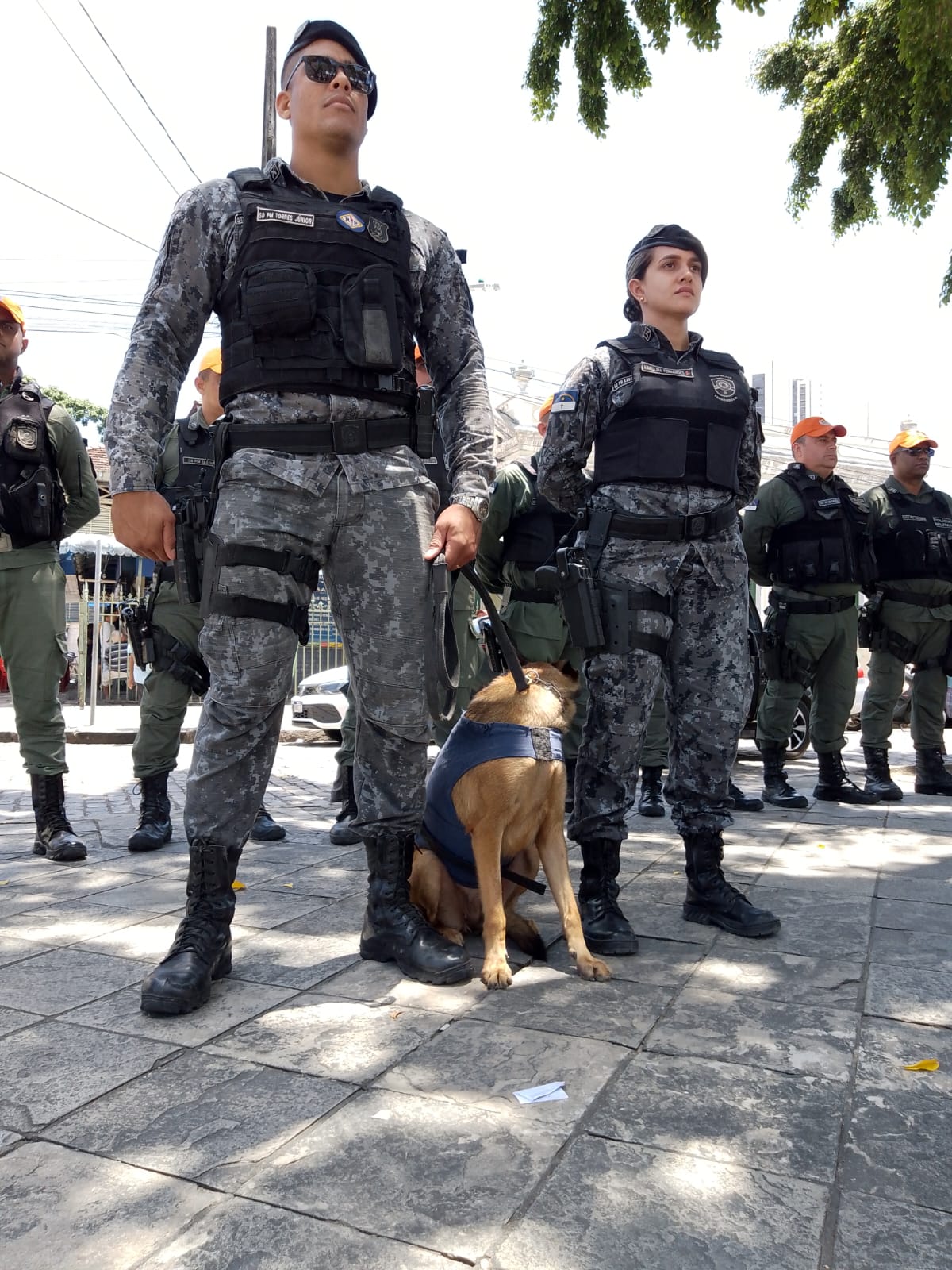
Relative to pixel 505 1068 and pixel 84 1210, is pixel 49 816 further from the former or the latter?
pixel 84 1210

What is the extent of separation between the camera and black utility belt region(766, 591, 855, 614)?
674 centimetres

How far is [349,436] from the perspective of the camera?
9.57ft

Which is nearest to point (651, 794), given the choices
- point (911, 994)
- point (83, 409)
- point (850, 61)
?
point (911, 994)

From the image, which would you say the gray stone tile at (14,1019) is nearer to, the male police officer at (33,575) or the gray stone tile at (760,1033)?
the gray stone tile at (760,1033)

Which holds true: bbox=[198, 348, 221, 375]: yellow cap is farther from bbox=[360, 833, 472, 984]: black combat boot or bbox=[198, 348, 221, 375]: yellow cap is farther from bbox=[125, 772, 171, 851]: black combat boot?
bbox=[360, 833, 472, 984]: black combat boot

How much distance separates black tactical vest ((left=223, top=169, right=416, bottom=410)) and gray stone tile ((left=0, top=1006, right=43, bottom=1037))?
1.75 m

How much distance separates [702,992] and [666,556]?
4.86ft

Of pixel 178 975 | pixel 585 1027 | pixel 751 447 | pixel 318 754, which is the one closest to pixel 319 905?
pixel 178 975

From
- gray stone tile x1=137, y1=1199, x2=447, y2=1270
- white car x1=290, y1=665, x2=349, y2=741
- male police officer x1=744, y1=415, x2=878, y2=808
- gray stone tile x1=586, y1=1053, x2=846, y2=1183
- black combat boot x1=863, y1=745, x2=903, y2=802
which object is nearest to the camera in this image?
gray stone tile x1=137, y1=1199, x2=447, y2=1270

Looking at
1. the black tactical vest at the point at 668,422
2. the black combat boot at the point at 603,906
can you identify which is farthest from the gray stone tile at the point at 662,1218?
the black tactical vest at the point at 668,422

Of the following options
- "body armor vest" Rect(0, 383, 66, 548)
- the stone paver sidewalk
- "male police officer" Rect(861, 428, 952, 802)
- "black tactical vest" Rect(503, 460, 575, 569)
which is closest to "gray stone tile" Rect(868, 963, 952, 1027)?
the stone paver sidewalk

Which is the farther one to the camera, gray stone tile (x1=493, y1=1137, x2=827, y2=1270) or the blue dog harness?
the blue dog harness

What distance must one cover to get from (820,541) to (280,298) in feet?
15.6

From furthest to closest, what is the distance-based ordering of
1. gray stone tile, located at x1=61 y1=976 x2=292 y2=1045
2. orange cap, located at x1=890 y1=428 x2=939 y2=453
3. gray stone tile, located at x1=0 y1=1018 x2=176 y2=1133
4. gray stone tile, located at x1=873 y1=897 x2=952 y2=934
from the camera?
1. orange cap, located at x1=890 y1=428 x2=939 y2=453
2. gray stone tile, located at x1=873 y1=897 x2=952 y2=934
3. gray stone tile, located at x1=61 y1=976 x2=292 y2=1045
4. gray stone tile, located at x1=0 y1=1018 x2=176 y2=1133
